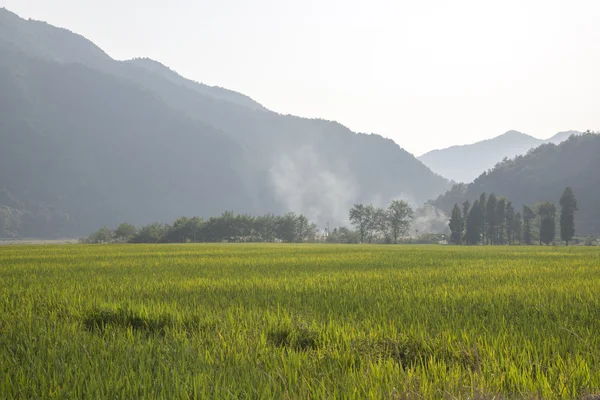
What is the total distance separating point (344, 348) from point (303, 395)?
57.1 inches

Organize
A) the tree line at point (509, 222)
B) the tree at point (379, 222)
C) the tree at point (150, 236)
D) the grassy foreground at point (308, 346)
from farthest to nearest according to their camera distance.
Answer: the tree at point (379, 222) < the tree at point (150, 236) < the tree line at point (509, 222) < the grassy foreground at point (308, 346)

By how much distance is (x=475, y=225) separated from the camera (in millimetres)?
98812

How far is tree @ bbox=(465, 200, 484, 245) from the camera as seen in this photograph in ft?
323

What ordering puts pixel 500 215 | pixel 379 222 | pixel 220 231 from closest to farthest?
pixel 500 215 < pixel 220 231 < pixel 379 222

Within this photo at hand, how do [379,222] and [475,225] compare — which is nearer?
[475,225]

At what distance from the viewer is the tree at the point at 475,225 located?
98375 mm

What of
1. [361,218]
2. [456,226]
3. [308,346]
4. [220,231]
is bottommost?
[220,231]

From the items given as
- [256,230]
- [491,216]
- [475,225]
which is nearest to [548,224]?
[491,216]

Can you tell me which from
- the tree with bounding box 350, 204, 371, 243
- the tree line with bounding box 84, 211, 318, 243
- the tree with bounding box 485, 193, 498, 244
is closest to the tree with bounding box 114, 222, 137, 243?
the tree line with bounding box 84, 211, 318, 243

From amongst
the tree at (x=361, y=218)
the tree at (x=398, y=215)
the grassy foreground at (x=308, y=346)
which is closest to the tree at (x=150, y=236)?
the tree at (x=361, y=218)

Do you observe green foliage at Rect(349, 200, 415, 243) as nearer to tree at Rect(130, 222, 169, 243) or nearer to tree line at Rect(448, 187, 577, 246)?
tree line at Rect(448, 187, 577, 246)

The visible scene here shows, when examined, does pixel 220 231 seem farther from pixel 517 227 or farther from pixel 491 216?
pixel 517 227

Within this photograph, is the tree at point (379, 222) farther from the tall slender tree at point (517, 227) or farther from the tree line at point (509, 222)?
the tall slender tree at point (517, 227)

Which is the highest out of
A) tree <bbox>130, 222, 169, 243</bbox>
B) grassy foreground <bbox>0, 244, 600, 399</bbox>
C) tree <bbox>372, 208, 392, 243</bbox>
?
tree <bbox>372, 208, 392, 243</bbox>
